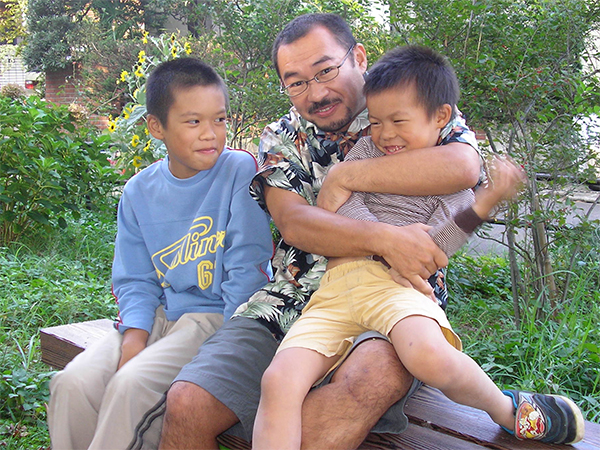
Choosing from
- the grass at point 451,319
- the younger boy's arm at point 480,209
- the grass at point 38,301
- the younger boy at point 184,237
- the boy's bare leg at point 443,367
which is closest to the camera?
the boy's bare leg at point 443,367

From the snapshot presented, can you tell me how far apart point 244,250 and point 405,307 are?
2.41 ft

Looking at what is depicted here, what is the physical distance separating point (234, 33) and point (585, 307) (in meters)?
3.67

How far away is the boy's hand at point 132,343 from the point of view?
6.84 ft

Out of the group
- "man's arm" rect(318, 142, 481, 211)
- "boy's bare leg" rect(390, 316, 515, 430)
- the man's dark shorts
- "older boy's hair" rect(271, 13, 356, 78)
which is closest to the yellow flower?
"older boy's hair" rect(271, 13, 356, 78)

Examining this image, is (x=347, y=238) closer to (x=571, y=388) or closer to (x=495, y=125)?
(x=571, y=388)

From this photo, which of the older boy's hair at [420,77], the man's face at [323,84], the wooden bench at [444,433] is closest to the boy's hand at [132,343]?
the wooden bench at [444,433]

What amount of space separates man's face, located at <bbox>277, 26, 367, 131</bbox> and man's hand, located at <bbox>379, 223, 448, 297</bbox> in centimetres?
61

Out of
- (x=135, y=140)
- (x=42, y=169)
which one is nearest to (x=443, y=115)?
(x=135, y=140)

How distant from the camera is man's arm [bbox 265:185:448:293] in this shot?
177cm

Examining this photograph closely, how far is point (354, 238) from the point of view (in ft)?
6.15

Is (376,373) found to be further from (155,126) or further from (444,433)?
(155,126)

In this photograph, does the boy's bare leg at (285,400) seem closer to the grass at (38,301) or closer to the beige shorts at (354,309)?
the beige shorts at (354,309)

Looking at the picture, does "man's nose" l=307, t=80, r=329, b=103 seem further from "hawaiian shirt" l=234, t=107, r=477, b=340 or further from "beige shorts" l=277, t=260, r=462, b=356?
"beige shorts" l=277, t=260, r=462, b=356

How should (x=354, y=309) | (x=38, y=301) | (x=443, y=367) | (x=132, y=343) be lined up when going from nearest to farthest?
1. (x=443, y=367)
2. (x=354, y=309)
3. (x=132, y=343)
4. (x=38, y=301)
